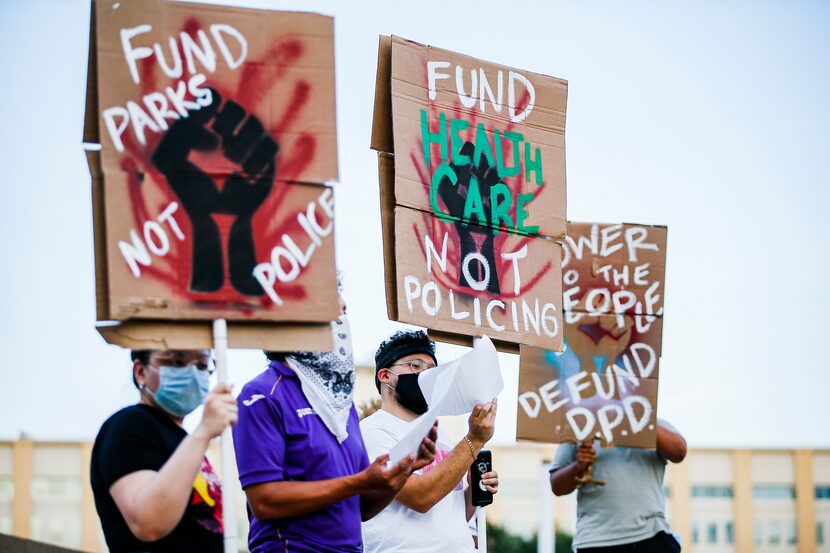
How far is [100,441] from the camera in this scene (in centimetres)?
360

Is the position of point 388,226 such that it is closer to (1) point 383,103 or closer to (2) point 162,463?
(1) point 383,103

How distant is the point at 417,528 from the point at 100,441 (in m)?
1.66

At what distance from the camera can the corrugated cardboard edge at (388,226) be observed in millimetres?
4801

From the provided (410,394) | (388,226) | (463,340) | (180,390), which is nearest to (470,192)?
(388,226)

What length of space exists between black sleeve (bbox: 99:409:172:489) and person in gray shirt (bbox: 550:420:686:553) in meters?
3.33

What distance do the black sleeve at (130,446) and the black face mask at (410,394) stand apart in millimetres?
1640

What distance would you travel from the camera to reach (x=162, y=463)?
354 cm

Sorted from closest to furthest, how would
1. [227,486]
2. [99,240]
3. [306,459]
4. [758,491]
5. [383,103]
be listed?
[227,486], [99,240], [306,459], [383,103], [758,491]

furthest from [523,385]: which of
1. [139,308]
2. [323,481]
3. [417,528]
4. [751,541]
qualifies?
[751,541]

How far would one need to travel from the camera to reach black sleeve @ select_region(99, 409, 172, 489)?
3486mm

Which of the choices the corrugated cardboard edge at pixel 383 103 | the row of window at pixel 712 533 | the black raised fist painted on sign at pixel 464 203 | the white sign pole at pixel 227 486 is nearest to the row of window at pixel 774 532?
the row of window at pixel 712 533

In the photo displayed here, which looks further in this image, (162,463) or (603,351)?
(603,351)

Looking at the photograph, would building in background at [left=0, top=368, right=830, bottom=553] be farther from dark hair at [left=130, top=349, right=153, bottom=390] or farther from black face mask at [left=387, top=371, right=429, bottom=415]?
dark hair at [left=130, top=349, right=153, bottom=390]

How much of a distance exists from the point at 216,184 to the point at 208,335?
19.8 inches
